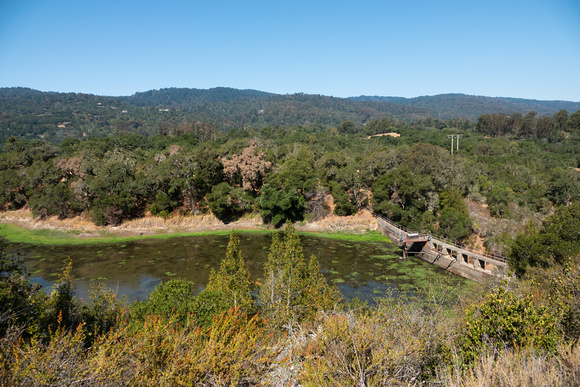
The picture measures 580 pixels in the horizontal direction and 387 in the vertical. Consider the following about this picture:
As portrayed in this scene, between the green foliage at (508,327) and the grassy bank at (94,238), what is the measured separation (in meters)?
32.8

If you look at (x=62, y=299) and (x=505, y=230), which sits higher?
(x=62, y=299)

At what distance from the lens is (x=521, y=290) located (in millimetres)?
14922

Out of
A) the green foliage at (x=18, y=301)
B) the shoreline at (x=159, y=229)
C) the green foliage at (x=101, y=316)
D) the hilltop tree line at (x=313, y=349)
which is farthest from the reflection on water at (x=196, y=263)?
the hilltop tree line at (x=313, y=349)

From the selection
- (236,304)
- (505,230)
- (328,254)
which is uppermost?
(236,304)

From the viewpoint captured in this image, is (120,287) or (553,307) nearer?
(553,307)

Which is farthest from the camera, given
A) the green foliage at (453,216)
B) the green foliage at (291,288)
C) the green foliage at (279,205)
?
the green foliage at (279,205)

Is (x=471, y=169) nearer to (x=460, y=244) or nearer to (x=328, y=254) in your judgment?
(x=460, y=244)

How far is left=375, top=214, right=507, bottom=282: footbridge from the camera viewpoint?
96.1 ft

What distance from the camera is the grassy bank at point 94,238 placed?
144 feet

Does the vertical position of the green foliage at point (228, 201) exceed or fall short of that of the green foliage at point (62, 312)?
it falls short

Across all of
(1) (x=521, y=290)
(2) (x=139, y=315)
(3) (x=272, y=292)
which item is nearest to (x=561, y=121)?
(1) (x=521, y=290)

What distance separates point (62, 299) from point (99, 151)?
196ft

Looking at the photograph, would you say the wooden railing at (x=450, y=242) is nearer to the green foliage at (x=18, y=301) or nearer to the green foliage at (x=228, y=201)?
the green foliage at (x=228, y=201)

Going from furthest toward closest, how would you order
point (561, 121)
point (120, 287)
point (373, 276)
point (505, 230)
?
point (561, 121) < point (505, 230) < point (373, 276) < point (120, 287)
